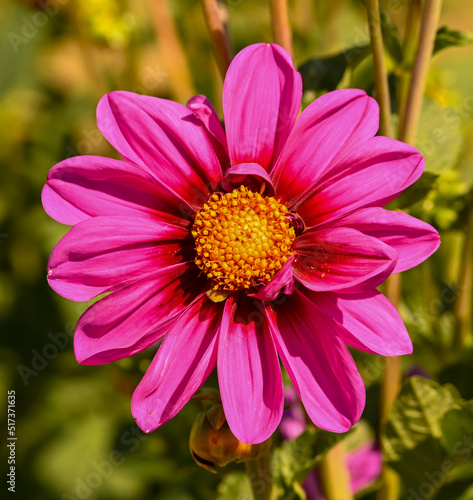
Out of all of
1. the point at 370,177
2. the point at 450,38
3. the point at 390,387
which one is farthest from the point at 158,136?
the point at 390,387

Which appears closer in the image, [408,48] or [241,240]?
[241,240]

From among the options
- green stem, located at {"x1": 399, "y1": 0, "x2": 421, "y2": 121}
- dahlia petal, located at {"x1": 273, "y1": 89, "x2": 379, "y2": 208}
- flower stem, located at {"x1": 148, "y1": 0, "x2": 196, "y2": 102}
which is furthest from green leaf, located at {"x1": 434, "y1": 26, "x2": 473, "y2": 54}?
flower stem, located at {"x1": 148, "y1": 0, "x2": 196, "y2": 102}

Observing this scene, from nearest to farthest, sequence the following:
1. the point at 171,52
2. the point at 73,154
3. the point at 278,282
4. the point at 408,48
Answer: the point at 278,282 → the point at 408,48 → the point at 171,52 → the point at 73,154

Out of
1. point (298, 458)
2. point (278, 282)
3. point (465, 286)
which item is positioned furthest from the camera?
point (465, 286)

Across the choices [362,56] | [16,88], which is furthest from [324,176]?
[16,88]

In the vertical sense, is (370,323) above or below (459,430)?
above

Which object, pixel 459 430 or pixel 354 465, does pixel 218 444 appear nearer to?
pixel 459 430
